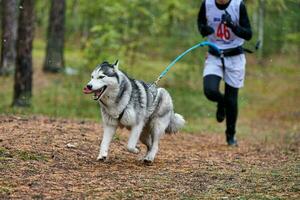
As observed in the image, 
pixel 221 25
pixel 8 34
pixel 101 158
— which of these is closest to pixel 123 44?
A: pixel 8 34

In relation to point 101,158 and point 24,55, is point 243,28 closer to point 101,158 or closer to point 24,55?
point 101,158

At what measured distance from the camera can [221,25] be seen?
9.02 m

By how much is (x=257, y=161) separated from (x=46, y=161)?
3.06m

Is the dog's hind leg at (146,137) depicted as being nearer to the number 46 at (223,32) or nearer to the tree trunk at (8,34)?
the number 46 at (223,32)

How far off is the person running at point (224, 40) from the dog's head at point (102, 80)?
264 centimetres

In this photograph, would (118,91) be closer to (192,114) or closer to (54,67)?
(192,114)

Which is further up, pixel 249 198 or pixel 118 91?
pixel 118 91

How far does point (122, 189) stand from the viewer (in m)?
5.74

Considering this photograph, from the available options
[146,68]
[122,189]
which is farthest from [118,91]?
[146,68]

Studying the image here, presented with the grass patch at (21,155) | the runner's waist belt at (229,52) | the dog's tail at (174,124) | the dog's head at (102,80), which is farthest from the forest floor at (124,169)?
the runner's waist belt at (229,52)

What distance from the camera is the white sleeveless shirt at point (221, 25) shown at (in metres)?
8.98

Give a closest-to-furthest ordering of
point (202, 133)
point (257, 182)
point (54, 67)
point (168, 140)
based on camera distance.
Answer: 1. point (257, 182)
2. point (168, 140)
3. point (202, 133)
4. point (54, 67)

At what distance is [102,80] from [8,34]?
1194 centimetres

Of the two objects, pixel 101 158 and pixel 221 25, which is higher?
pixel 221 25
